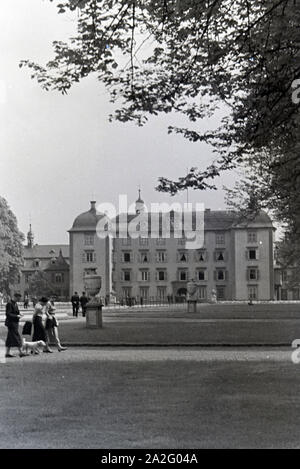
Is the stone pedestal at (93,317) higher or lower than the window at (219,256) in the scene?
lower

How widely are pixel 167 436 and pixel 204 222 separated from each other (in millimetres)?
94528

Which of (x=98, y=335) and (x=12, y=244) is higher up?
(x=12, y=244)

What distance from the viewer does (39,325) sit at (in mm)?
18156

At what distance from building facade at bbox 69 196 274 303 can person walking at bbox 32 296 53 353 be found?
76068mm

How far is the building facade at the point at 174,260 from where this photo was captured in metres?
97.8

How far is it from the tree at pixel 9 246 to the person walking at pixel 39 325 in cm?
4364

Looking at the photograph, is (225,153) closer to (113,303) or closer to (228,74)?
(228,74)

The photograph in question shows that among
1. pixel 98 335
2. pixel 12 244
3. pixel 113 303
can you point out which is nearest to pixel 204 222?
pixel 113 303

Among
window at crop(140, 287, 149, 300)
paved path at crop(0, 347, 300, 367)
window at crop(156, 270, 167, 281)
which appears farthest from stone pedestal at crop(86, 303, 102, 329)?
window at crop(156, 270, 167, 281)

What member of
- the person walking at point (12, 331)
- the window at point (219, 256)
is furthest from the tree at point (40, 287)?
the person walking at point (12, 331)

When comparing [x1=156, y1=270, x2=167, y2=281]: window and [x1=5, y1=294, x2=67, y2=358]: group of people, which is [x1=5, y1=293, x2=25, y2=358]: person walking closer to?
[x1=5, y1=294, x2=67, y2=358]: group of people

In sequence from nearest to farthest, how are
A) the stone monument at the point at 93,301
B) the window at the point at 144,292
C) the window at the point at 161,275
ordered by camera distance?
the stone monument at the point at 93,301 < the window at the point at 144,292 < the window at the point at 161,275

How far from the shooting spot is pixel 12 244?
224 ft

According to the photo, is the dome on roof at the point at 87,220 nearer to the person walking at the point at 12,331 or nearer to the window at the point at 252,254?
the window at the point at 252,254
